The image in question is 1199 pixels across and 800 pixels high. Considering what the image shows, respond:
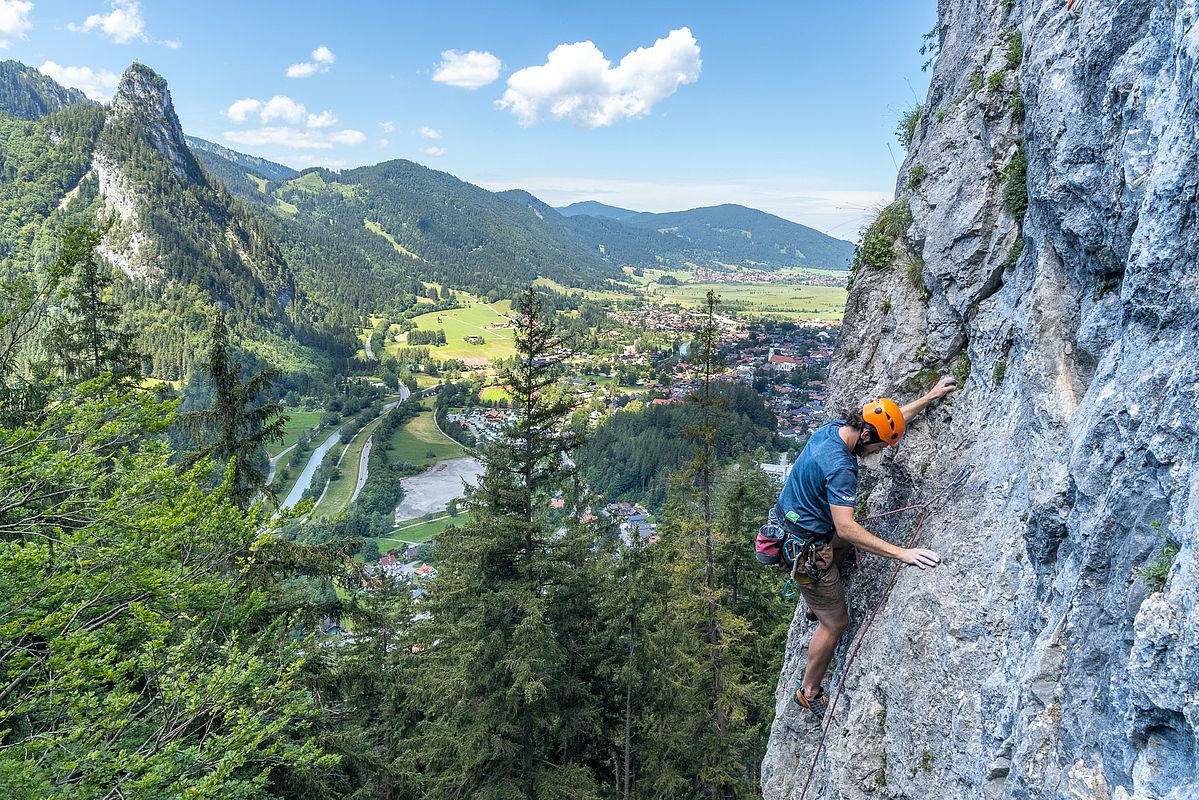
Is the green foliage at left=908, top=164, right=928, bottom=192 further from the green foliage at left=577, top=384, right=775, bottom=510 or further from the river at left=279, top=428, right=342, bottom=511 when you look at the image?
the river at left=279, top=428, right=342, bottom=511

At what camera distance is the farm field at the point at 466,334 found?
157m

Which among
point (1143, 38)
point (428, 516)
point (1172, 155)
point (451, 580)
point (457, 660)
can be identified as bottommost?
point (428, 516)

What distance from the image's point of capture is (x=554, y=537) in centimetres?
1152

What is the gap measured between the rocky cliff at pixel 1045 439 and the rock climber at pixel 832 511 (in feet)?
0.78

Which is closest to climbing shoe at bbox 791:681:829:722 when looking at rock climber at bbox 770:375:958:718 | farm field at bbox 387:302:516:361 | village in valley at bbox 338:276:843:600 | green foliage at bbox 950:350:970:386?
rock climber at bbox 770:375:958:718

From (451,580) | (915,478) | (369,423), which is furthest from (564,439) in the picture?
(369,423)

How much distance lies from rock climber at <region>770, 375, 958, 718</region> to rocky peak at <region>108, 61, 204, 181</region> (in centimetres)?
19708

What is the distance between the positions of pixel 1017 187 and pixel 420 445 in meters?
99.4

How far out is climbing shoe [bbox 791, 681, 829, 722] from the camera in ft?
19.8

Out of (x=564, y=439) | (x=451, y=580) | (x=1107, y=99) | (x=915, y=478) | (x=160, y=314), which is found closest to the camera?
(x=1107, y=99)

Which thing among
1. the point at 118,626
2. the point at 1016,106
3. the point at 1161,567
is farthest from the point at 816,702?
the point at 118,626

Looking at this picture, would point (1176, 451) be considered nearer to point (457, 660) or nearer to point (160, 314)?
point (457, 660)

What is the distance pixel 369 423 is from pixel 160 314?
51616mm

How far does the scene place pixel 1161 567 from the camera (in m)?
2.55
